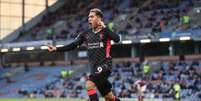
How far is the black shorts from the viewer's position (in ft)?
35.0

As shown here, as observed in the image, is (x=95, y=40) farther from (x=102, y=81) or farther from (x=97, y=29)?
(x=102, y=81)

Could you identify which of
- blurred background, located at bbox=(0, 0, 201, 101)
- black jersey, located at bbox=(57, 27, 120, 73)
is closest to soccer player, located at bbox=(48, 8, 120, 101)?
black jersey, located at bbox=(57, 27, 120, 73)

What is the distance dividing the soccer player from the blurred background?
2974 cm

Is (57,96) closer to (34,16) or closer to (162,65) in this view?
(162,65)

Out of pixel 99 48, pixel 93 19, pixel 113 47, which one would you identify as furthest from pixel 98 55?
pixel 113 47

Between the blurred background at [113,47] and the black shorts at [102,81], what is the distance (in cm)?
2976

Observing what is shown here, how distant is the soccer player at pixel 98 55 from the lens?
420 inches

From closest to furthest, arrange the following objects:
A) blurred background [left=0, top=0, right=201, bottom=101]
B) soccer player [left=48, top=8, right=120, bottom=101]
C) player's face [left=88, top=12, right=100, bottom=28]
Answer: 1. player's face [left=88, top=12, right=100, bottom=28]
2. soccer player [left=48, top=8, right=120, bottom=101]
3. blurred background [left=0, top=0, right=201, bottom=101]

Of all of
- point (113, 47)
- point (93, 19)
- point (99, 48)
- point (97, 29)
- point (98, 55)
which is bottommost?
point (113, 47)

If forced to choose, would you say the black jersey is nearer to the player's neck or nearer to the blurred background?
the player's neck

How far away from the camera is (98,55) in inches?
424

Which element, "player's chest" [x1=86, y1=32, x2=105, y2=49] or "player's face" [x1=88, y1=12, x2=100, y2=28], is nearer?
"player's face" [x1=88, y1=12, x2=100, y2=28]

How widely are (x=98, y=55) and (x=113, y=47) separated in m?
46.6

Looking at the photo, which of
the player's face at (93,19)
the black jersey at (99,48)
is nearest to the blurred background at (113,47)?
the black jersey at (99,48)
